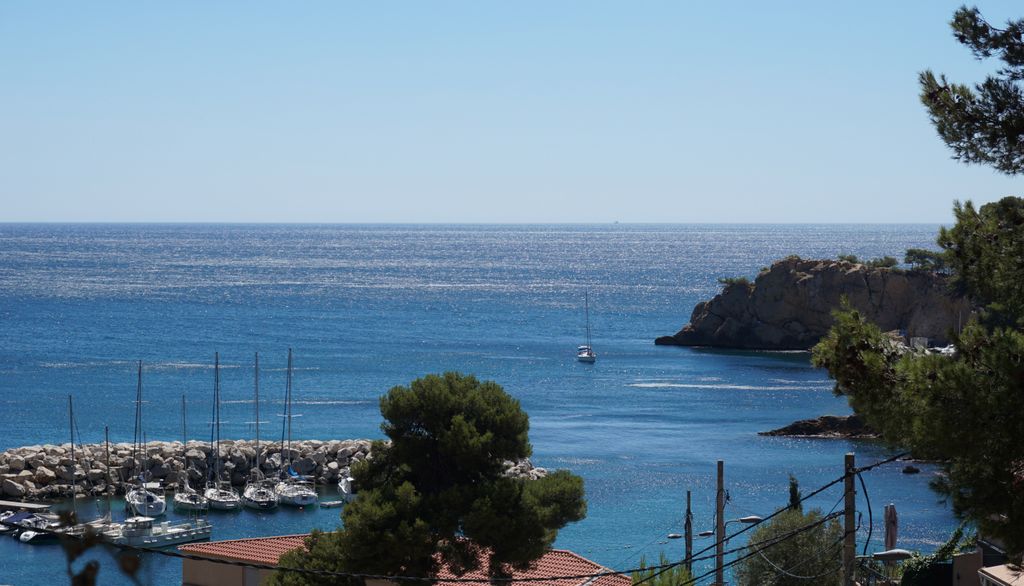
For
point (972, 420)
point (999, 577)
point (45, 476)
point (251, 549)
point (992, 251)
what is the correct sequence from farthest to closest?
point (45, 476), point (251, 549), point (999, 577), point (992, 251), point (972, 420)

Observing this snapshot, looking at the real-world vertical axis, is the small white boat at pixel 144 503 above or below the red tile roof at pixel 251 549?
below

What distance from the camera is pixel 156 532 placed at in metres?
37.9

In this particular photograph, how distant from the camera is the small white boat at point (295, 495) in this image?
141 ft

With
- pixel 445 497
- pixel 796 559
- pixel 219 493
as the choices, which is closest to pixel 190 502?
pixel 219 493

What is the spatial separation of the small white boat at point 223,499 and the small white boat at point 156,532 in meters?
3.06

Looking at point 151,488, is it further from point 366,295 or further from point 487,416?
point 366,295

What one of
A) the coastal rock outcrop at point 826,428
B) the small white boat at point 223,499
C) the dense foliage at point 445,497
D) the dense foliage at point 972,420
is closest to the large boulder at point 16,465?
the small white boat at point 223,499

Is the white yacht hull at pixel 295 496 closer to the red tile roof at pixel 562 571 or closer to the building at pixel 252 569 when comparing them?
the building at pixel 252 569

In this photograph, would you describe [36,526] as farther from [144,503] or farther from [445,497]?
[445,497]

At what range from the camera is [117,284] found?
489 ft

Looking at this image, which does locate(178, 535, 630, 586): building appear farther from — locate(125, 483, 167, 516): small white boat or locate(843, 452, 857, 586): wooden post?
locate(125, 483, 167, 516): small white boat

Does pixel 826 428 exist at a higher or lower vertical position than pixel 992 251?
lower

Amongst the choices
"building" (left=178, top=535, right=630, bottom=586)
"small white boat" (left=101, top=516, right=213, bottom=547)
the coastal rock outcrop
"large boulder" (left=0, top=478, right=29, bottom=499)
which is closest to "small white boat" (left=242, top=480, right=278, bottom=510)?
"small white boat" (left=101, top=516, right=213, bottom=547)

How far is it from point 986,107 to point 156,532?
33.5 metres
